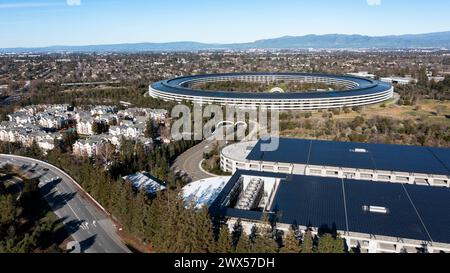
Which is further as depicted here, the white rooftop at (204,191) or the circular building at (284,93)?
the circular building at (284,93)

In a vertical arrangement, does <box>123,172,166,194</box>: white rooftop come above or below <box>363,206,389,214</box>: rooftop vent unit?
below

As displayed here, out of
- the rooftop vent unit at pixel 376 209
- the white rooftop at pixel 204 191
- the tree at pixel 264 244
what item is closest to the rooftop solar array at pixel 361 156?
the white rooftop at pixel 204 191

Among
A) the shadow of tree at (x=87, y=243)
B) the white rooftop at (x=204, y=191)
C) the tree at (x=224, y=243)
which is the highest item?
the tree at (x=224, y=243)

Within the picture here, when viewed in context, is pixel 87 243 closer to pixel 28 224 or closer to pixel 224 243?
pixel 28 224

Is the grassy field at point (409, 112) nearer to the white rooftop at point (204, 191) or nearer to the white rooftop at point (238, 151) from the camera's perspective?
the white rooftop at point (238, 151)

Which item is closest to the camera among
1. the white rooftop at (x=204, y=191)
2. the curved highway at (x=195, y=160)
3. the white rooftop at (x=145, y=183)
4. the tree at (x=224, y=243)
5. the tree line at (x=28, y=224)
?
the tree at (x=224, y=243)

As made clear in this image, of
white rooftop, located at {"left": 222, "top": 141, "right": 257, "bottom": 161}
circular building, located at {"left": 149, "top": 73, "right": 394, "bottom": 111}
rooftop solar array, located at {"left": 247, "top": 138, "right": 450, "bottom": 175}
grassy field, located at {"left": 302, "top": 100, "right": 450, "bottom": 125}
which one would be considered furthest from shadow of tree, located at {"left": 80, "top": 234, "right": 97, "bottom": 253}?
circular building, located at {"left": 149, "top": 73, "right": 394, "bottom": 111}

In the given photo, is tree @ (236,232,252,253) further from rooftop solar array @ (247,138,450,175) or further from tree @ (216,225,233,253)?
rooftop solar array @ (247,138,450,175)
